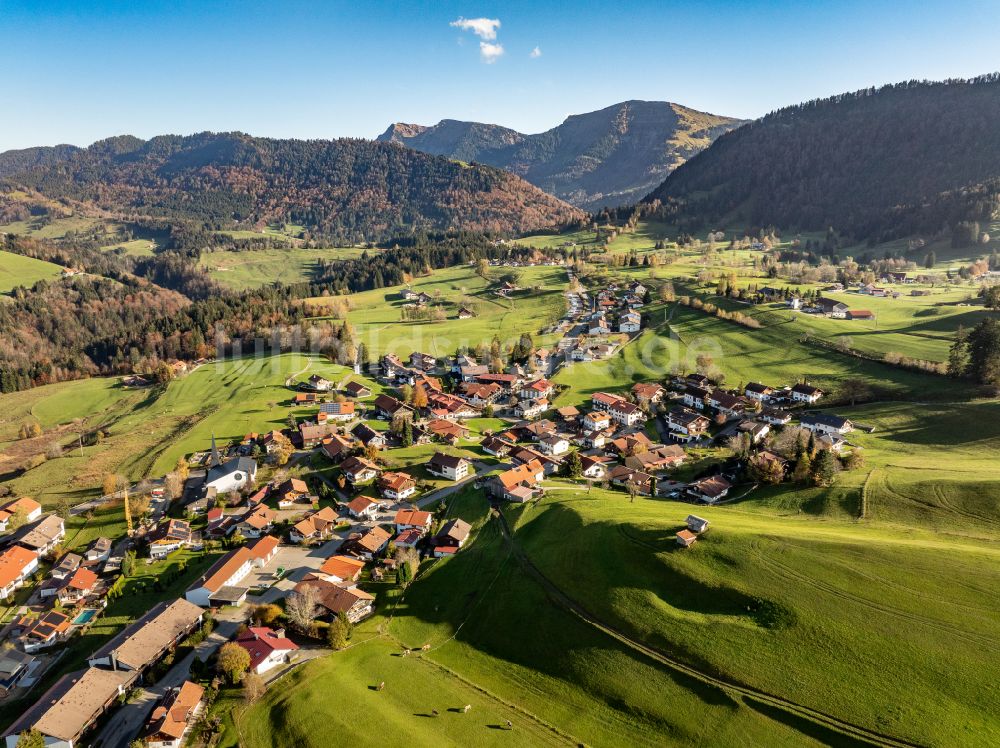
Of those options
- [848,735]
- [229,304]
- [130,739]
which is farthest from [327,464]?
[229,304]

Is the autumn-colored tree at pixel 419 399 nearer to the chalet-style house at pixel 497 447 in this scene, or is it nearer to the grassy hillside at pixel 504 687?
the chalet-style house at pixel 497 447

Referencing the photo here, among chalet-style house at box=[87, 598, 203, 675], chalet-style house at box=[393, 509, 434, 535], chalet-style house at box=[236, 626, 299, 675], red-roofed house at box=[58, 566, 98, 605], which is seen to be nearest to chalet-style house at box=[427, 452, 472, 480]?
chalet-style house at box=[393, 509, 434, 535]

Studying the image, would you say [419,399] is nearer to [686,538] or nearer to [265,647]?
[265,647]

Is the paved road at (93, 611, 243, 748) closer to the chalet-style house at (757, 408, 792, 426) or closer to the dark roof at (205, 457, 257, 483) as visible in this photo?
the dark roof at (205, 457, 257, 483)

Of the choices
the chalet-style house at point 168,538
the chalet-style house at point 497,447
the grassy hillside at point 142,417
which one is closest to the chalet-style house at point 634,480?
the chalet-style house at point 497,447

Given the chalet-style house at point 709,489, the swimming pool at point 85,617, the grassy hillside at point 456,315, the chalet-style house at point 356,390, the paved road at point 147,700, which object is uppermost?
the grassy hillside at point 456,315

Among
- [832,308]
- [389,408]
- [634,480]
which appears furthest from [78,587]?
[832,308]

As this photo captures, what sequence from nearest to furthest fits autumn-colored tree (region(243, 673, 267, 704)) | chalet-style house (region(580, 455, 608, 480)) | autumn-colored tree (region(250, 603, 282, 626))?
autumn-colored tree (region(243, 673, 267, 704)) < autumn-colored tree (region(250, 603, 282, 626)) < chalet-style house (region(580, 455, 608, 480))
